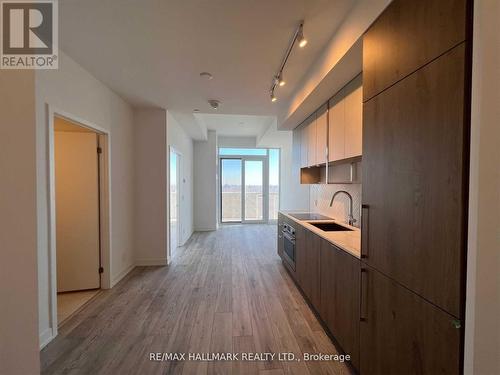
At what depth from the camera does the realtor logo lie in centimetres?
120

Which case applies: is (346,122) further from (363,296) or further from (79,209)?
(79,209)

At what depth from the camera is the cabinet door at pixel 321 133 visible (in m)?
2.73

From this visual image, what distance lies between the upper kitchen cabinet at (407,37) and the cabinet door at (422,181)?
2.1 inches

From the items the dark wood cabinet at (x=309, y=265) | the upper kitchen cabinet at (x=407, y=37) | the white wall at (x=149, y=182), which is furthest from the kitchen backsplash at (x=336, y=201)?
the white wall at (x=149, y=182)

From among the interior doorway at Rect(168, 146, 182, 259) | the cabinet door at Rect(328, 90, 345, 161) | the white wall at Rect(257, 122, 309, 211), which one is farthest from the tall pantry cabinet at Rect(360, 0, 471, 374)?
the white wall at Rect(257, 122, 309, 211)

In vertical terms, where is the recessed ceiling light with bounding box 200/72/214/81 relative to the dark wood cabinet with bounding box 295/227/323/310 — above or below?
above

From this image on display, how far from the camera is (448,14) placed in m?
0.89

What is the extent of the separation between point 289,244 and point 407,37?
108 inches

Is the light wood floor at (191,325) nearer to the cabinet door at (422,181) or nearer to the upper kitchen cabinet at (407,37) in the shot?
the cabinet door at (422,181)

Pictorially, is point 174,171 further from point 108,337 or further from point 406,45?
point 406,45

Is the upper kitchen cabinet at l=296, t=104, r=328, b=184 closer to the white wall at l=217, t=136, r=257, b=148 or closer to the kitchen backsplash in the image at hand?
the kitchen backsplash

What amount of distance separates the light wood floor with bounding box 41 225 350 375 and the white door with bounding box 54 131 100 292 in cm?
49

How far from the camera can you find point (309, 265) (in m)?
2.46

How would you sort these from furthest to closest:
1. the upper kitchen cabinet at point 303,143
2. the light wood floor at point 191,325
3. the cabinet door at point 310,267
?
the upper kitchen cabinet at point 303,143 → the cabinet door at point 310,267 → the light wood floor at point 191,325
